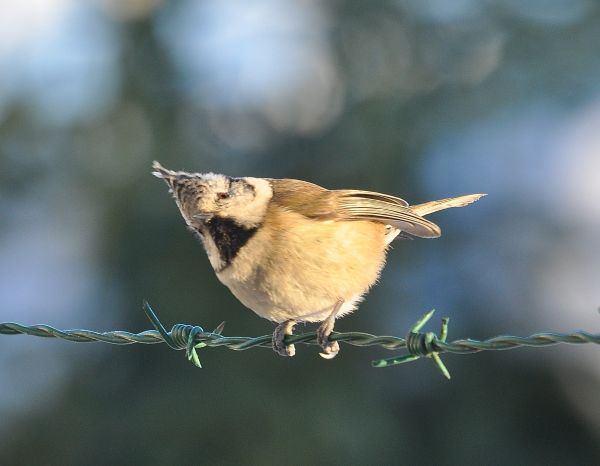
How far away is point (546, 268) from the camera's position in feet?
37.1

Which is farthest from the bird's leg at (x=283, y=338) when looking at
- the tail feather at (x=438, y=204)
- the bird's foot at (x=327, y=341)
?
the tail feather at (x=438, y=204)

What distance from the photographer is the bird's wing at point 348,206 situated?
5062 millimetres

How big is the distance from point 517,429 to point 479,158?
11.1 ft

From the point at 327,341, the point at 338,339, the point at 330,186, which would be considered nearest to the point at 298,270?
the point at 327,341

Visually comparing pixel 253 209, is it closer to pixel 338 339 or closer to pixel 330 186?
pixel 338 339

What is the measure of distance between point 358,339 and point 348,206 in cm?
157

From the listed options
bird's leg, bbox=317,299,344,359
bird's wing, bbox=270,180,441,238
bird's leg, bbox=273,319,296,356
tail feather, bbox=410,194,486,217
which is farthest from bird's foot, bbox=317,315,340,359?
tail feather, bbox=410,194,486,217

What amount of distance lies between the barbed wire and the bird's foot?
1.7 inches

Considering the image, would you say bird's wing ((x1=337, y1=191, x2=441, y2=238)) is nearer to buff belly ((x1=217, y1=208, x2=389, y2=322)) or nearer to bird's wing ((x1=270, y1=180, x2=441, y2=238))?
bird's wing ((x1=270, y1=180, x2=441, y2=238))

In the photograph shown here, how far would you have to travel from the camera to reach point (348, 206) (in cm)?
520

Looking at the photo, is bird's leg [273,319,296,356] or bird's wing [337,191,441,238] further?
bird's wing [337,191,441,238]

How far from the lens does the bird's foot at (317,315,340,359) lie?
4371 mm

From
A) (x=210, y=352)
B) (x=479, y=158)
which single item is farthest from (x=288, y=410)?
(x=479, y=158)

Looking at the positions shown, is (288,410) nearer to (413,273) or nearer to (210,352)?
(210,352)
